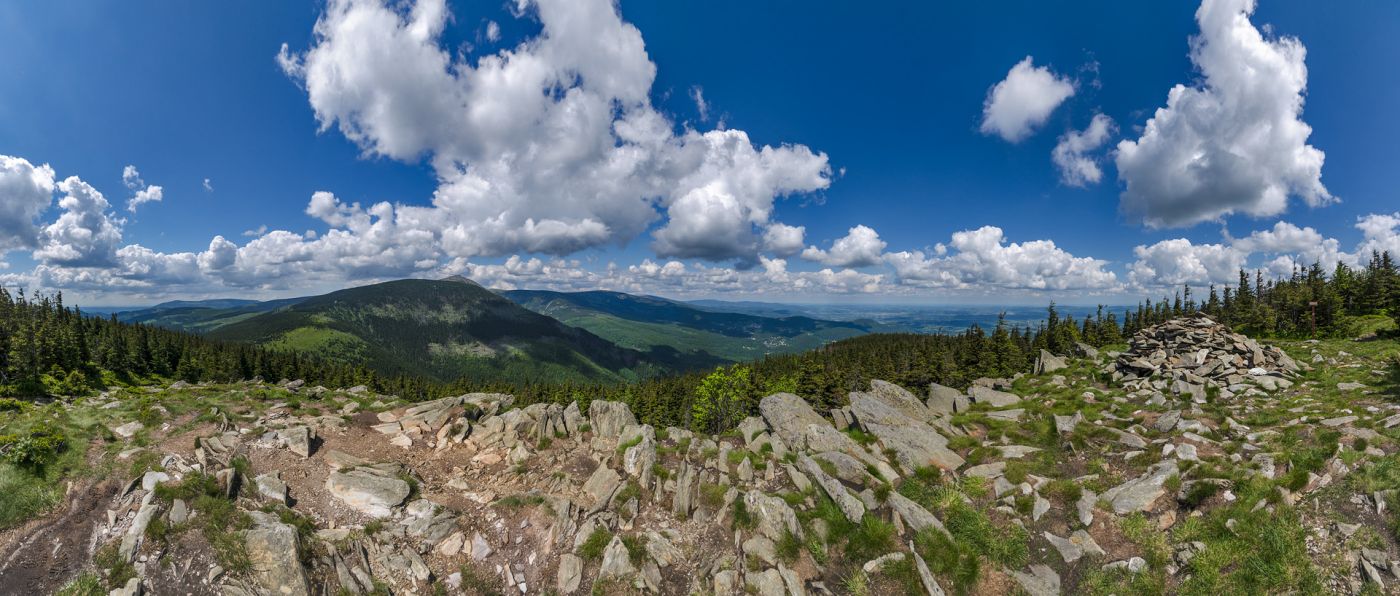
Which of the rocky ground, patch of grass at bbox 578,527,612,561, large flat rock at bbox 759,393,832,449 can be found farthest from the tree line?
patch of grass at bbox 578,527,612,561

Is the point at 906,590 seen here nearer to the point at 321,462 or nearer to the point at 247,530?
the point at 247,530

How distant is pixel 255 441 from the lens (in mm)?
21438

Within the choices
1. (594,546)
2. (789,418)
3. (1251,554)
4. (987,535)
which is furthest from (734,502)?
(1251,554)

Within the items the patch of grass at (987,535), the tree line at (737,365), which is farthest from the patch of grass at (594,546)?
the tree line at (737,365)

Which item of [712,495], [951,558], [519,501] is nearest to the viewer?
[951,558]

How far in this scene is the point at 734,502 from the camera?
19000 mm

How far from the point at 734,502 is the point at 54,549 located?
22.9 meters

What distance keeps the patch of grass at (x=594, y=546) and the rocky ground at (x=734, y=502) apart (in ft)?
0.28

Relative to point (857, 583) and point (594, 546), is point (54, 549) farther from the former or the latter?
point (857, 583)

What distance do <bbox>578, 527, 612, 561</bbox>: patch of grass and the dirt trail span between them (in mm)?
15278

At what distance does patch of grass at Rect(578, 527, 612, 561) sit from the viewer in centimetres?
1692

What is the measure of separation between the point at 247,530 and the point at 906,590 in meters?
23.2

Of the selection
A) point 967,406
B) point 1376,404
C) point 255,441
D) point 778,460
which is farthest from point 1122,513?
point 255,441

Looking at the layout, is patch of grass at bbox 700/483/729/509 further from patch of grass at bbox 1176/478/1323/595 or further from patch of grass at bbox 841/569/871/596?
patch of grass at bbox 1176/478/1323/595
